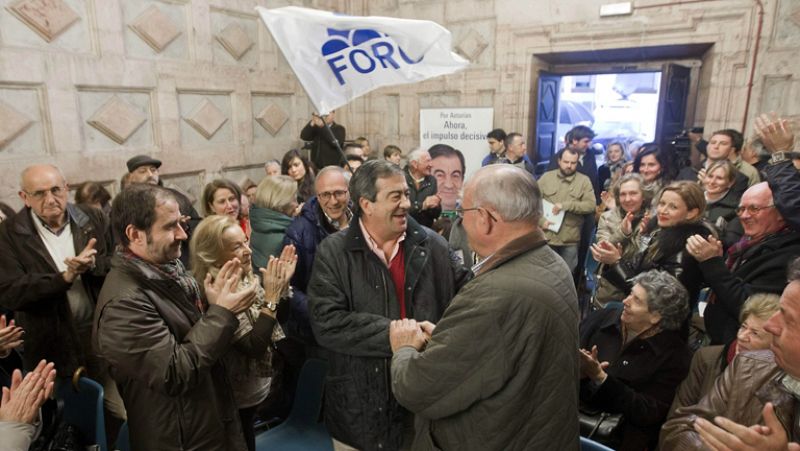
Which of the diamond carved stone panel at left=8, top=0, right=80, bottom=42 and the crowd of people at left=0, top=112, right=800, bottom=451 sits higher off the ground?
the diamond carved stone panel at left=8, top=0, right=80, bottom=42

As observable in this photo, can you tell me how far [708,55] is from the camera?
6512mm

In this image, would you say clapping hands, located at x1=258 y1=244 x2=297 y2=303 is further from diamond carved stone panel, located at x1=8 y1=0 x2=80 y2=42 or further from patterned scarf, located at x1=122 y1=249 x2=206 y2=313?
A: diamond carved stone panel, located at x1=8 y1=0 x2=80 y2=42

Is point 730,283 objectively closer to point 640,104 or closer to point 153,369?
point 153,369

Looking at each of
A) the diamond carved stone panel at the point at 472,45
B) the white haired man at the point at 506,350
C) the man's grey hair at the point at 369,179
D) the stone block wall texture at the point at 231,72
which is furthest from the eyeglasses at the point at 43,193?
the diamond carved stone panel at the point at 472,45

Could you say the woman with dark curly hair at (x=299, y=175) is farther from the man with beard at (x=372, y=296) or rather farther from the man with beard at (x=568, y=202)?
the man with beard at (x=372, y=296)

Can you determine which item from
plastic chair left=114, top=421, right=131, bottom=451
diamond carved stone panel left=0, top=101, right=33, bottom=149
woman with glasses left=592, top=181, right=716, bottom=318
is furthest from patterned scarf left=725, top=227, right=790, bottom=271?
diamond carved stone panel left=0, top=101, right=33, bottom=149

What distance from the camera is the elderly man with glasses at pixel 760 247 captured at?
2.75m

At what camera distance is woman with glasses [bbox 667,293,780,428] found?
213 centimetres

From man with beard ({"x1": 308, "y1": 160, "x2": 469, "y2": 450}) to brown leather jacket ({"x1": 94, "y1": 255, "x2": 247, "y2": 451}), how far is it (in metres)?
0.45

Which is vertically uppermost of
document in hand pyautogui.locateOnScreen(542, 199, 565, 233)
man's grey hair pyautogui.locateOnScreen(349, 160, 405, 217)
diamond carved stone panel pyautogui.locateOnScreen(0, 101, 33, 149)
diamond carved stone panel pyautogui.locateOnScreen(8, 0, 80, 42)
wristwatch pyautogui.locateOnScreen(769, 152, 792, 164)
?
diamond carved stone panel pyautogui.locateOnScreen(8, 0, 80, 42)

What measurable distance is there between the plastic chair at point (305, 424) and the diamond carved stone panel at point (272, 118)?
5.64 metres

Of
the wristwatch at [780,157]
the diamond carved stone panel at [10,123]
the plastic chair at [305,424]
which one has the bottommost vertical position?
the plastic chair at [305,424]

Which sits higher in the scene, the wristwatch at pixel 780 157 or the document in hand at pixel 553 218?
the wristwatch at pixel 780 157

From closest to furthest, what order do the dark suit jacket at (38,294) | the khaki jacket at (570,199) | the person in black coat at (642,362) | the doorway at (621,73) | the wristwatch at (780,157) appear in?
the person in black coat at (642,362), the dark suit jacket at (38,294), the wristwatch at (780,157), the khaki jacket at (570,199), the doorway at (621,73)
